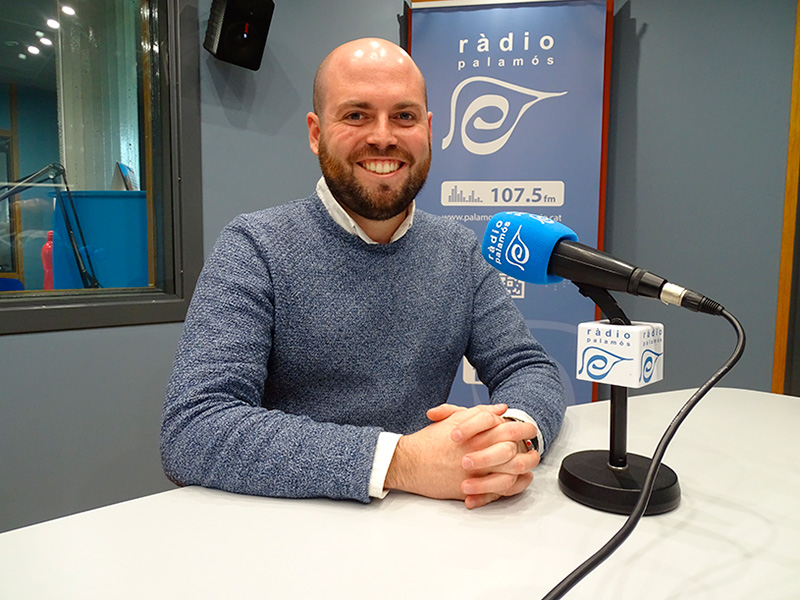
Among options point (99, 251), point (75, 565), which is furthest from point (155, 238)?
point (75, 565)

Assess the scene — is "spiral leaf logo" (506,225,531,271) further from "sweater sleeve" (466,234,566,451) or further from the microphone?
"sweater sleeve" (466,234,566,451)

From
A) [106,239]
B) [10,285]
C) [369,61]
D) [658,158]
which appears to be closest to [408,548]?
[369,61]

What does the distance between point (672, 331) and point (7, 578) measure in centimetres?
277

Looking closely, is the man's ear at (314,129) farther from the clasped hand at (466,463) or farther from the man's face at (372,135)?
the clasped hand at (466,463)

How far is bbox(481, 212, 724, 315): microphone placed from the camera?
0.69 meters

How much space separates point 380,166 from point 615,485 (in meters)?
0.83

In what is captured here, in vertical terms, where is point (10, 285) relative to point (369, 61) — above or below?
below

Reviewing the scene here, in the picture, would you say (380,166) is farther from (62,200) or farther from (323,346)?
(62,200)

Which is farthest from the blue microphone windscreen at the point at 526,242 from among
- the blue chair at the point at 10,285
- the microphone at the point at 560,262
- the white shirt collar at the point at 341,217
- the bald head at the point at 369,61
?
the blue chair at the point at 10,285

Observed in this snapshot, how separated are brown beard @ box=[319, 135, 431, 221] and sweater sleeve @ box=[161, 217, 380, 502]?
1.05 feet

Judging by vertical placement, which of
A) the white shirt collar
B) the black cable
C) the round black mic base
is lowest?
the round black mic base

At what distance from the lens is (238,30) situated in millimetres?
2234

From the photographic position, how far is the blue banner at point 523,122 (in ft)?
8.15

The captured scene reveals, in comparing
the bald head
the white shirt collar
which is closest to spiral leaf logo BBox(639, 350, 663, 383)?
the white shirt collar
